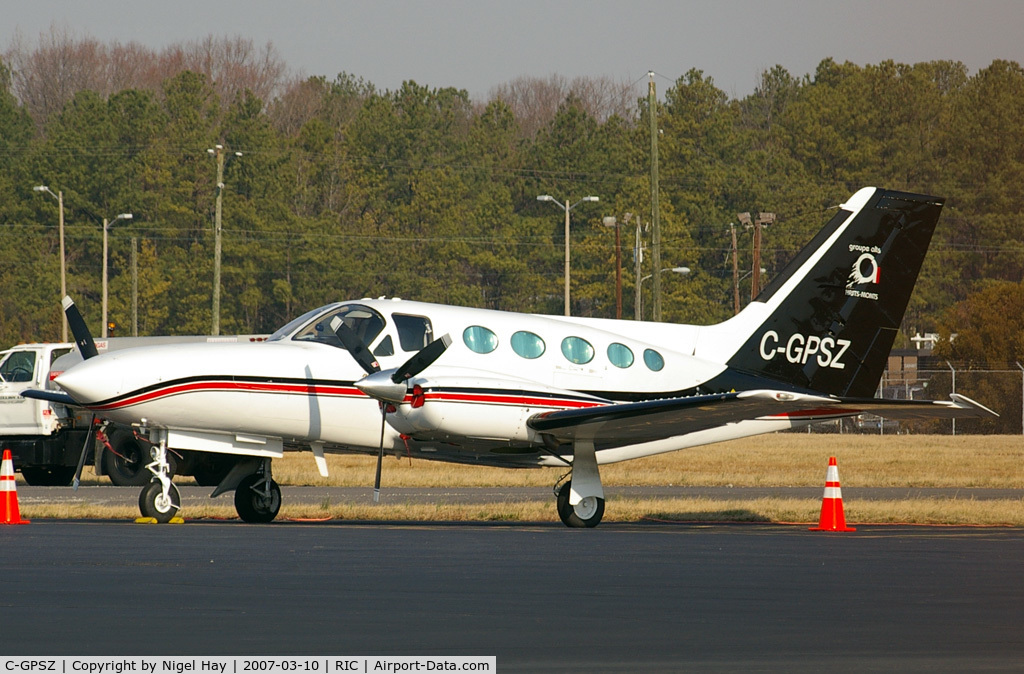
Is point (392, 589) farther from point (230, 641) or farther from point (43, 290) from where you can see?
point (43, 290)

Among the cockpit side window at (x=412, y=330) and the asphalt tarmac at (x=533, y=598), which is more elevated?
the cockpit side window at (x=412, y=330)

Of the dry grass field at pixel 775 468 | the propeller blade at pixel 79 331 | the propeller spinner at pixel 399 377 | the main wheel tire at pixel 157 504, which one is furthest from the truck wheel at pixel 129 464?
the propeller spinner at pixel 399 377

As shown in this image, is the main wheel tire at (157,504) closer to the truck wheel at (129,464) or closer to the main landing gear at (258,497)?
the main landing gear at (258,497)

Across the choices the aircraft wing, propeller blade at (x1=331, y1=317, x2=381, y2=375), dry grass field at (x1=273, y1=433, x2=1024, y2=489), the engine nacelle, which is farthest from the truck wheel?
the aircraft wing

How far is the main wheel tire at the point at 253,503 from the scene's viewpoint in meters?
19.8

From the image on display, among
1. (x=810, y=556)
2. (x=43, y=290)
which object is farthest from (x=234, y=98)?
(x=810, y=556)

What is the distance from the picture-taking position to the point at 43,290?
79.7 m

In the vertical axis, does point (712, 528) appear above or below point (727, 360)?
below

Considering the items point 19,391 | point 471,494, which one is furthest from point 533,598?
point 19,391

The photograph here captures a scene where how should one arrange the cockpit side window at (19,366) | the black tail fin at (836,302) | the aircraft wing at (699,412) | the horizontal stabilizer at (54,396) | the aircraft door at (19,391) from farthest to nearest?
the cockpit side window at (19,366) → the aircraft door at (19,391) → the black tail fin at (836,302) → the horizontal stabilizer at (54,396) → the aircraft wing at (699,412)

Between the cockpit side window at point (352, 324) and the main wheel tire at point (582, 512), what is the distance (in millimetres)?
3319

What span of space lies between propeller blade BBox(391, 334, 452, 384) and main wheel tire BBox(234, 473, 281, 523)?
9.23 ft

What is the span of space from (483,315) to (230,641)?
1112 cm

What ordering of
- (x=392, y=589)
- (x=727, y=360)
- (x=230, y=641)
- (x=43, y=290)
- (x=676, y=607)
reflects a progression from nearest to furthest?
1. (x=230, y=641)
2. (x=676, y=607)
3. (x=392, y=589)
4. (x=727, y=360)
5. (x=43, y=290)
